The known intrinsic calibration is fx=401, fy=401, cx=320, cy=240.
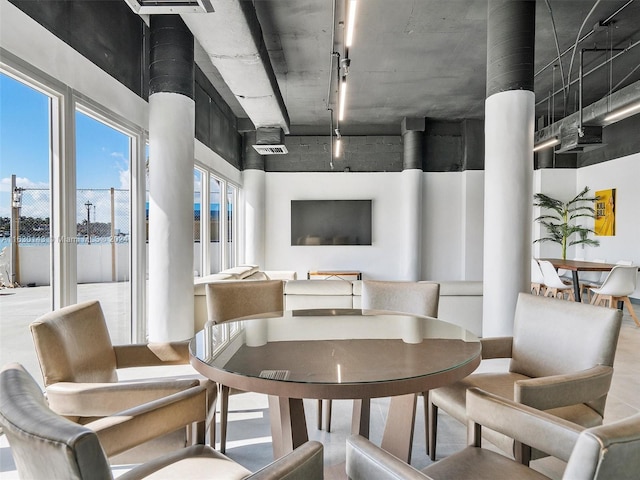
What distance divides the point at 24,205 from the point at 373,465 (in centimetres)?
288

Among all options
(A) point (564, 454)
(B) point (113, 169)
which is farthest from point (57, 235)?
(A) point (564, 454)

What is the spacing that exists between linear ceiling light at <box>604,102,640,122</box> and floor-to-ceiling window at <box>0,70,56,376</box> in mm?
5495

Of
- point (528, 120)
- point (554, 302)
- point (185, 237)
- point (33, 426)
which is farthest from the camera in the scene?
point (185, 237)

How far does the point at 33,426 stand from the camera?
0.72 m

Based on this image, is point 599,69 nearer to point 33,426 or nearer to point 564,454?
point 564,454

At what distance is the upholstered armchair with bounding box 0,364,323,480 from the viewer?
69 cm

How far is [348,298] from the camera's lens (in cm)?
397

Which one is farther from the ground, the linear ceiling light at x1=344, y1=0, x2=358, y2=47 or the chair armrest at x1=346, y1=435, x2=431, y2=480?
the linear ceiling light at x1=344, y1=0, x2=358, y2=47

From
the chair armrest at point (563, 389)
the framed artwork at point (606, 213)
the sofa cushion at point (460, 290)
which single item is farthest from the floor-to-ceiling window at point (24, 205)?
the framed artwork at point (606, 213)

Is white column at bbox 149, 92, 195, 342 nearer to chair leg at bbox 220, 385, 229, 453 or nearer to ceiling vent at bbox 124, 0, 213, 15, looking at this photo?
ceiling vent at bbox 124, 0, 213, 15

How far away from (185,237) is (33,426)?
333cm

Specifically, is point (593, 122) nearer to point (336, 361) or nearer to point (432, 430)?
point (432, 430)

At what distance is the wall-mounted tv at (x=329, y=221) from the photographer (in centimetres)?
868

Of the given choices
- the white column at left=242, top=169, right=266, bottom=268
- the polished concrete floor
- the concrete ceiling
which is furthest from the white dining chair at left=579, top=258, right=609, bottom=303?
the white column at left=242, top=169, right=266, bottom=268
